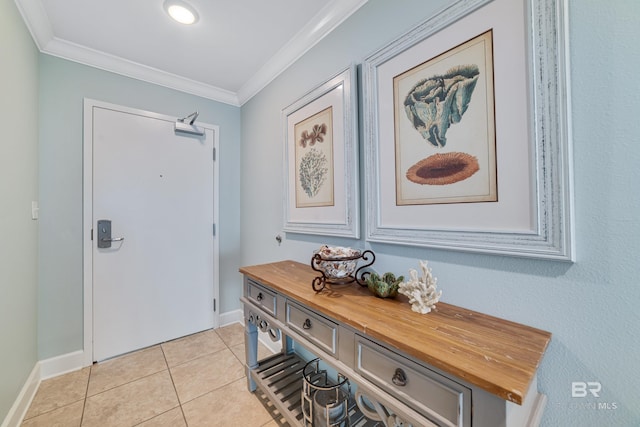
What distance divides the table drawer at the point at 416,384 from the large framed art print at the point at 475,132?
48 cm

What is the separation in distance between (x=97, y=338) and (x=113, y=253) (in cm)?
66

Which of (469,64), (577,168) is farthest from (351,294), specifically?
(469,64)

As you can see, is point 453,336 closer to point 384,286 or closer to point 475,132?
point 384,286

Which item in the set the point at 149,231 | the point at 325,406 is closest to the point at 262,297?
the point at 325,406

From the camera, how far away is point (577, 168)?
2.47 feet

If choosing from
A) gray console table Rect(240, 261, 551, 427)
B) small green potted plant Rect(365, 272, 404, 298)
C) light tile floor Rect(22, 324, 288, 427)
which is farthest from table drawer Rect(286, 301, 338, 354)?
light tile floor Rect(22, 324, 288, 427)

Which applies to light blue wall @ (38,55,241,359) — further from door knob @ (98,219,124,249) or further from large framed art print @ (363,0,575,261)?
large framed art print @ (363,0,575,261)

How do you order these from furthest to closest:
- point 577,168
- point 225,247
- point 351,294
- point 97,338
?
1. point 225,247
2. point 97,338
3. point 351,294
4. point 577,168

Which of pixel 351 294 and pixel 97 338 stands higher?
pixel 351 294

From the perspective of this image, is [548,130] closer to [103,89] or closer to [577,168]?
[577,168]

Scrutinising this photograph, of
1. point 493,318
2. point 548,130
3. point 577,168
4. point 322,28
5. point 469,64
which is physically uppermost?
point 322,28

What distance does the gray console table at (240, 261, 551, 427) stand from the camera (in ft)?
1.95

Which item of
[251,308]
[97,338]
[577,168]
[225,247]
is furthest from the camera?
[225,247]

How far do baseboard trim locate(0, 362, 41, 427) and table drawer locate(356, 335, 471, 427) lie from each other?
186 cm
